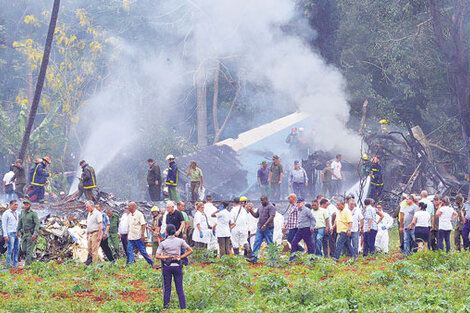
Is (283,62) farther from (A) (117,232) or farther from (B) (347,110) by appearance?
(A) (117,232)

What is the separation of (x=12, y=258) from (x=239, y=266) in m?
5.43

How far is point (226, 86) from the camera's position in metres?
38.8

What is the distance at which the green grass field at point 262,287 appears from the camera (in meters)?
10.2

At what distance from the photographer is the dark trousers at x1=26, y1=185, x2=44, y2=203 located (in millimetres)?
22172

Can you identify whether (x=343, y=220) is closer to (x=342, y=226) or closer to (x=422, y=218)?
(x=342, y=226)

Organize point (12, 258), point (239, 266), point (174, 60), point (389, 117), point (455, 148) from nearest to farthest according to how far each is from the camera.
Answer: point (239, 266), point (12, 258), point (455, 148), point (389, 117), point (174, 60)

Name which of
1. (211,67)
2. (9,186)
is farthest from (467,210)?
(211,67)

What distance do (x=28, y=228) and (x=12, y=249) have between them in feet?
2.75

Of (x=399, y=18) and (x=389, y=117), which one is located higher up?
(x=399, y=18)

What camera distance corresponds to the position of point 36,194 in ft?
73.2

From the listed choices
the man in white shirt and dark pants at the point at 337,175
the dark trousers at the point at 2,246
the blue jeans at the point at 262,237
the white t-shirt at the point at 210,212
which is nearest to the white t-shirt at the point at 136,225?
the white t-shirt at the point at 210,212

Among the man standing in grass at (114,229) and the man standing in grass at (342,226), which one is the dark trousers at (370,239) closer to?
the man standing in grass at (342,226)

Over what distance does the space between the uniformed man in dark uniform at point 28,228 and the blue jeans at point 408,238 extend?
25.1 feet

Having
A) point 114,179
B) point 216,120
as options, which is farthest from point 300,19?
point 114,179
